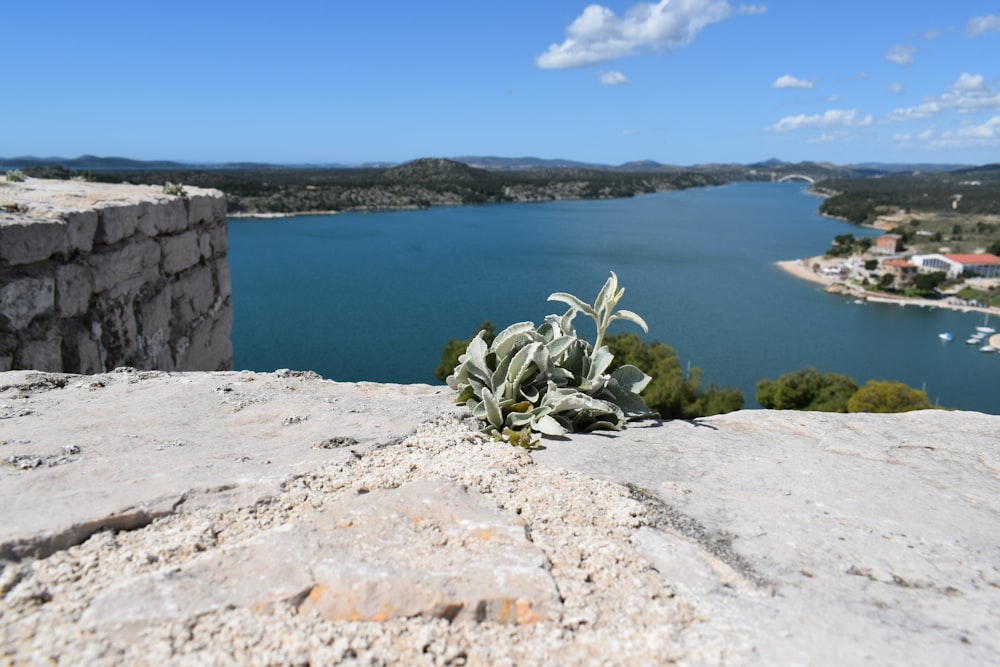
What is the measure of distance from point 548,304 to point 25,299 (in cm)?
3418

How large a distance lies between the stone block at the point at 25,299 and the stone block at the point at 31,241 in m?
0.14

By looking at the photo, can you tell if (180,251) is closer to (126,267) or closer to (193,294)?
(193,294)

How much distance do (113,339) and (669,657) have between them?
17.2ft

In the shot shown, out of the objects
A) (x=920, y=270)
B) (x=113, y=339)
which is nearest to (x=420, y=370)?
(x=113, y=339)

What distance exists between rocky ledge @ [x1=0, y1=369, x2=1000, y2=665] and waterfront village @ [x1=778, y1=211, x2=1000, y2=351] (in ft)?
202

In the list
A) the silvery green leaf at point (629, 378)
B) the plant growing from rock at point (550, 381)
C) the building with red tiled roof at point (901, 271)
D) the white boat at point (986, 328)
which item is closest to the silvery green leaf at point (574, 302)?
the plant growing from rock at point (550, 381)

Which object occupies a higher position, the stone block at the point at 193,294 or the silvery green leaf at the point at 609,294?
the silvery green leaf at the point at 609,294

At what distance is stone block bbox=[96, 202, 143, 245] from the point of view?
Answer: 5266mm

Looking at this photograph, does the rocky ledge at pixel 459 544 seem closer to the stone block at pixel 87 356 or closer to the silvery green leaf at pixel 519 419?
the silvery green leaf at pixel 519 419

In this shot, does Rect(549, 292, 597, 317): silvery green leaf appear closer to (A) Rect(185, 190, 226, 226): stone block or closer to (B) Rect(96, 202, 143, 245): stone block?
(B) Rect(96, 202, 143, 245): stone block

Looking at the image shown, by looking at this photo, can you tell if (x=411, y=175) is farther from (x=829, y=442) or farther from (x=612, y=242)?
(x=829, y=442)

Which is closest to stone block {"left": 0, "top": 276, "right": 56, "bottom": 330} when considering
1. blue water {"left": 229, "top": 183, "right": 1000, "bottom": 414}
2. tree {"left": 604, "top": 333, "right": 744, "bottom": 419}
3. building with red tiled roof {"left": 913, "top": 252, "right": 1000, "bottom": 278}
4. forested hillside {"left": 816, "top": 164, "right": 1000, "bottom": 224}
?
tree {"left": 604, "top": 333, "right": 744, "bottom": 419}

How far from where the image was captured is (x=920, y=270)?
6831cm

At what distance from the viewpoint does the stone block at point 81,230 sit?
192 inches
